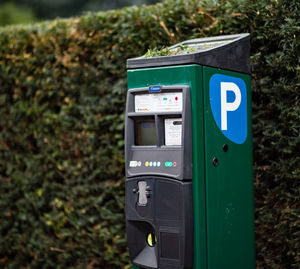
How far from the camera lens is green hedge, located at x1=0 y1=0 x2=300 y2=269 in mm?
3381

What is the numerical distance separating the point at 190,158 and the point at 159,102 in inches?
16.4

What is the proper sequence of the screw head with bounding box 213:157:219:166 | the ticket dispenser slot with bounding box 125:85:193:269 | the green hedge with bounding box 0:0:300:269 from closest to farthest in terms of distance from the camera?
the ticket dispenser slot with bounding box 125:85:193:269 → the screw head with bounding box 213:157:219:166 → the green hedge with bounding box 0:0:300:269

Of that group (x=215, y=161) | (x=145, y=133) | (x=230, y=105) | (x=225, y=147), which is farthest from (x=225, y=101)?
(x=145, y=133)

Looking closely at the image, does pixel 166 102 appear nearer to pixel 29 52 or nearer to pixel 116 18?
pixel 116 18

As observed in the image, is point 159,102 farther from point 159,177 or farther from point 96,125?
point 96,125

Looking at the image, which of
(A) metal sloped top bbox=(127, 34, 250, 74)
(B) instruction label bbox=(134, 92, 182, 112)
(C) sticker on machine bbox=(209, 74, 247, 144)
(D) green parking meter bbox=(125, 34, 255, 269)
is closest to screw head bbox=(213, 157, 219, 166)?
(D) green parking meter bbox=(125, 34, 255, 269)

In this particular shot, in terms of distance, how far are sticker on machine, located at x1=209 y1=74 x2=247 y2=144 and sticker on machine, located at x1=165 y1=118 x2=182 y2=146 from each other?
25cm

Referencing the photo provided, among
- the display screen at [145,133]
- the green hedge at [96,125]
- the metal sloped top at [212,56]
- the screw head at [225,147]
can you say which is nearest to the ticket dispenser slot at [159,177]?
the display screen at [145,133]

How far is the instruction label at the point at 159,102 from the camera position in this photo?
2828 millimetres

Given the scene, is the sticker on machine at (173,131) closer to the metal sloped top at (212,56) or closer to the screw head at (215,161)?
the screw head at (215,161)

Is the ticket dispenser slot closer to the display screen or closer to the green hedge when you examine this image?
the display screen

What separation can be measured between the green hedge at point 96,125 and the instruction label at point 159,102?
933mm

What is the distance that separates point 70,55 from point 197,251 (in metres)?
2.58

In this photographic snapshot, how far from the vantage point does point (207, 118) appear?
285 cm
